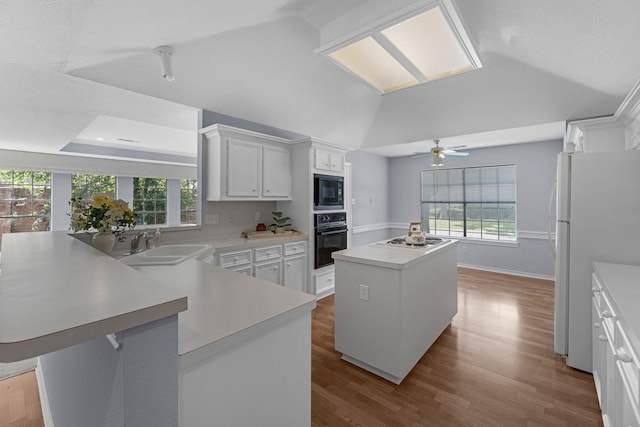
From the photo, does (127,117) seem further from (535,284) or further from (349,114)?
(535,284)

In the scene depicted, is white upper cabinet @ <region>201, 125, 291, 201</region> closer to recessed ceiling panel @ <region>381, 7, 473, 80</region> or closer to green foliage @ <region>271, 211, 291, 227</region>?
green foliage @ <region>271, 211, 291, 227</region>

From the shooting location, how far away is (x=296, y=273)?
3732 mm

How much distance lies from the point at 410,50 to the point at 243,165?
7.12 ft

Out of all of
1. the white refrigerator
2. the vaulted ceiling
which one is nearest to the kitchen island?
the white refrigerator

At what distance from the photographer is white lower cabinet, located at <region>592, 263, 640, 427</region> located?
1101 millimetres

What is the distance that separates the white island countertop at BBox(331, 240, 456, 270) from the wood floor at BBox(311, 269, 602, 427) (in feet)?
2.98

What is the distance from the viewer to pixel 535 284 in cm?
457

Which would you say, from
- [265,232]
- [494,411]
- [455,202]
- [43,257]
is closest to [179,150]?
[265,232]

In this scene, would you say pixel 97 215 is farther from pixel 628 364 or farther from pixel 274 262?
pixel 628 364

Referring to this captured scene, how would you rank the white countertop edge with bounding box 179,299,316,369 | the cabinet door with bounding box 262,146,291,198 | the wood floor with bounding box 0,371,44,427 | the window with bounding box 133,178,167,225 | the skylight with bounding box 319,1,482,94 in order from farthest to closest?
the window with bounding box 133,178,167,225
the cabinet door with bounding box 262,146,291,198
the skylight with bounding box 319,1,482,94
the wood floor with bounding box 0,371,44,427
the white countertop edge with bounding box 179,299,316,369

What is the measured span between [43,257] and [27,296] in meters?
0.68

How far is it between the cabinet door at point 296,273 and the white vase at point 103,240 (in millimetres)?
1932

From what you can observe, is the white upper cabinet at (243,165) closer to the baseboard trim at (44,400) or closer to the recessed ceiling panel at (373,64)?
the recessed ceiling panel at (373,64)

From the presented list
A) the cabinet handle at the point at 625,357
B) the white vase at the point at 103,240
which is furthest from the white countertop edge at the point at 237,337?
the white vase at the point at 103,240
